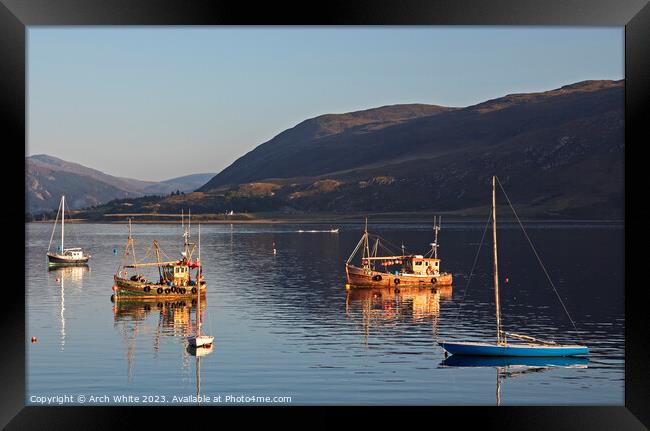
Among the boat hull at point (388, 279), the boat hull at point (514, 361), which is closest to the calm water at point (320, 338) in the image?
the boat hull at point (514, 361)

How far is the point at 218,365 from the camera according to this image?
181 ft

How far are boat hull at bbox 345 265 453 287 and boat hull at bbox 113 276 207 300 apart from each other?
23.4 metres

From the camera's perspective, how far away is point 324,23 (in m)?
22.3

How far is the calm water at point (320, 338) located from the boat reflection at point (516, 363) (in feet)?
0.83

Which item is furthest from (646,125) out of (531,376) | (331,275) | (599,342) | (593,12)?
(331,275)

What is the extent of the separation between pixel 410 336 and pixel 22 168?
50037 mm

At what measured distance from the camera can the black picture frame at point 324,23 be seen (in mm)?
20922

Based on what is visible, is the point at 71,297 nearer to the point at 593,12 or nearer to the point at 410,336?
the point at 410,336

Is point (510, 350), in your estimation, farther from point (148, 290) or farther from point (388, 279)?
point (388, 279)

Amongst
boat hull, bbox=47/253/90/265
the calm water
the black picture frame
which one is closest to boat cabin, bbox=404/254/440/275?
the calm water

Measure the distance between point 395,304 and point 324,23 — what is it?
72143 millimetres

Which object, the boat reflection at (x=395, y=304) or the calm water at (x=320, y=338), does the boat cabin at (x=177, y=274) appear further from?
the boat reflection at (x=395, y=304)

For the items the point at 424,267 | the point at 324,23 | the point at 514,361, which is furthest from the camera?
the point at 424,267

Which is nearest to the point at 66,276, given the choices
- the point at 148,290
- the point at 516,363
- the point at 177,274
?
the point at 177,274
